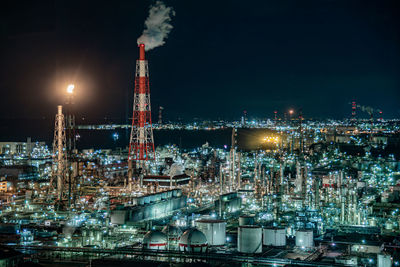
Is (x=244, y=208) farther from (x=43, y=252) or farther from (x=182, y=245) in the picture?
(x=43, y=252)

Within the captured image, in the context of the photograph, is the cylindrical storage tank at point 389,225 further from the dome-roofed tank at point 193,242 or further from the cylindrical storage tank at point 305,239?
the dome-roofed tank at point 193,242

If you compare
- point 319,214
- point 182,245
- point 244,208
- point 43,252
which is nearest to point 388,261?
point 182,245

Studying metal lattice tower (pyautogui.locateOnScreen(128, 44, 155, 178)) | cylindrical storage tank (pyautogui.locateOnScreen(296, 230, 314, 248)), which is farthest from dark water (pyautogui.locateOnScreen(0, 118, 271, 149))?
cylindrical storage tank (pyautogui.locateOnScreen(296, 230, 314, 248))

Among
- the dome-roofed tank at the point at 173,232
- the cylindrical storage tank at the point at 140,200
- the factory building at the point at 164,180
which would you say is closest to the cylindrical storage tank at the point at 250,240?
the dome-roofed tank at the point at 173,232

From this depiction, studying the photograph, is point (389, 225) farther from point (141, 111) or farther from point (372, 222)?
point (141, 111)

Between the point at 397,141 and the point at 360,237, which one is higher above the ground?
the point at 397,141

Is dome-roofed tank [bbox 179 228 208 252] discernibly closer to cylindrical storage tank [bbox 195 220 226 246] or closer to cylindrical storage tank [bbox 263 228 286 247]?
cylindrical storage tank [bbox 195 220 226 246]
